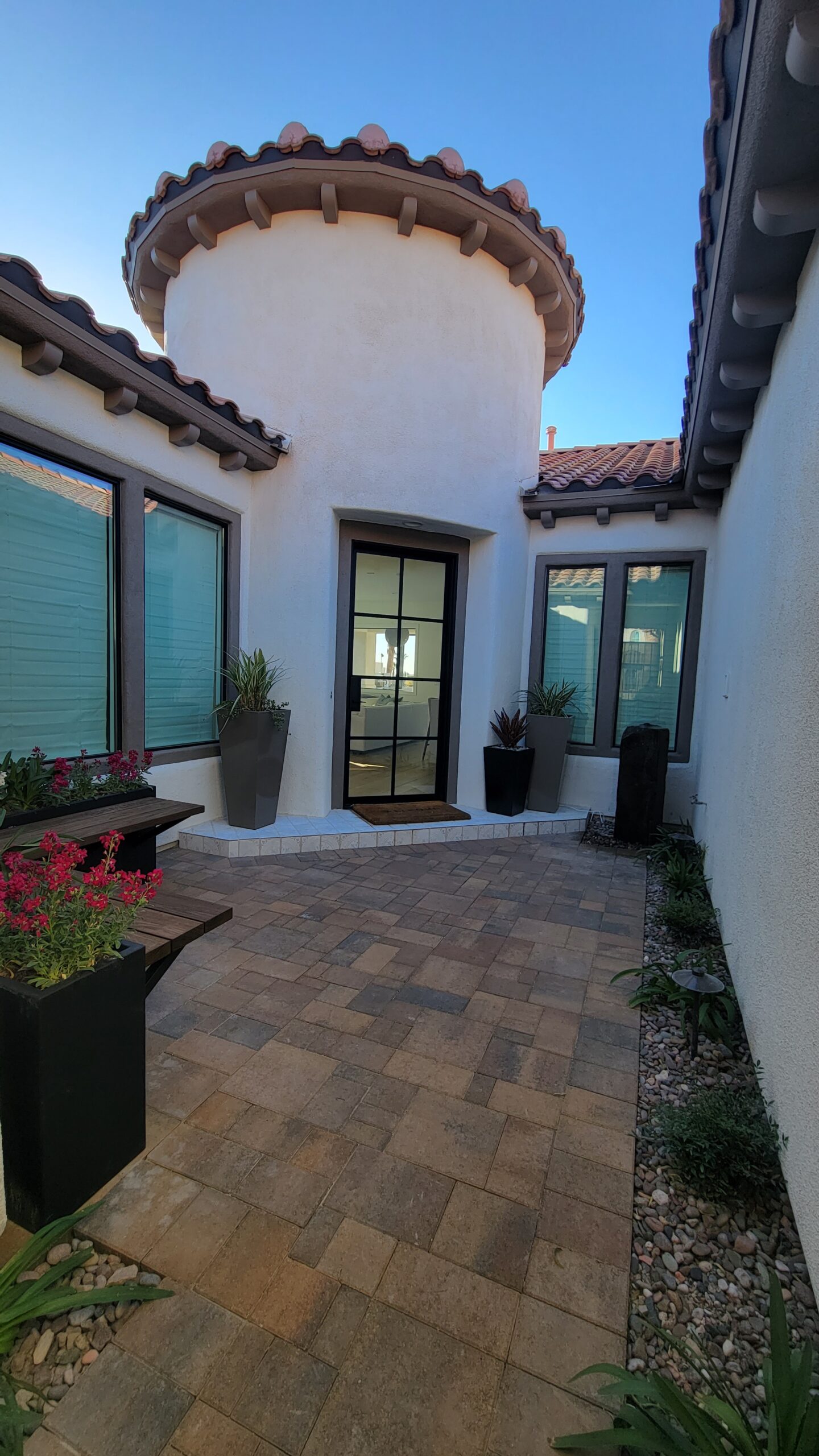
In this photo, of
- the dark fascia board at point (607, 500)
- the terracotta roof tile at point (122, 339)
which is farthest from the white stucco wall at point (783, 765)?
the terracotta roof tile at point (122, 339)

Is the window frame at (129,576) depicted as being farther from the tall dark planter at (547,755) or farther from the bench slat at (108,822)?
the tall dark planter at (547,755)

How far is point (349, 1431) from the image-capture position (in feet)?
3.96

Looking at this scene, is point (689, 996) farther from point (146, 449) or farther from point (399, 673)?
point (146, 449)

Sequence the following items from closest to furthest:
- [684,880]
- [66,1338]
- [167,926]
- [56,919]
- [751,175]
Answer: [66,1338]
[56,919]
[751,175]
[167,926]
[684,880]

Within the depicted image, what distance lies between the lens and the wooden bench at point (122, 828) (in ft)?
9.60

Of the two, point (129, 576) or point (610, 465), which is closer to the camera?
point (129, 576)

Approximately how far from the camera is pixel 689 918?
3672mm

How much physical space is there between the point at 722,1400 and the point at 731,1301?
1.13ft

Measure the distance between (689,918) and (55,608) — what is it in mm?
4347

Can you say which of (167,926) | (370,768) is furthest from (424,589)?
(167,926)

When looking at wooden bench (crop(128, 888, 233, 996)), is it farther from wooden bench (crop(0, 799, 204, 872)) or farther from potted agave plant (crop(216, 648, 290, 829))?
potted agave plant (crop(216, 648, 290, 829))

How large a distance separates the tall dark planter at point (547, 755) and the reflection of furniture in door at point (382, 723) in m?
1.15

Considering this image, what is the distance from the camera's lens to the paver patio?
1250 millimetres

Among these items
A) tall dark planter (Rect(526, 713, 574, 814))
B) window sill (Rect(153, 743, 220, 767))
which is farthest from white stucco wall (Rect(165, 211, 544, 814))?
tall dark planter (Rect(526, 713, 574, 814))
